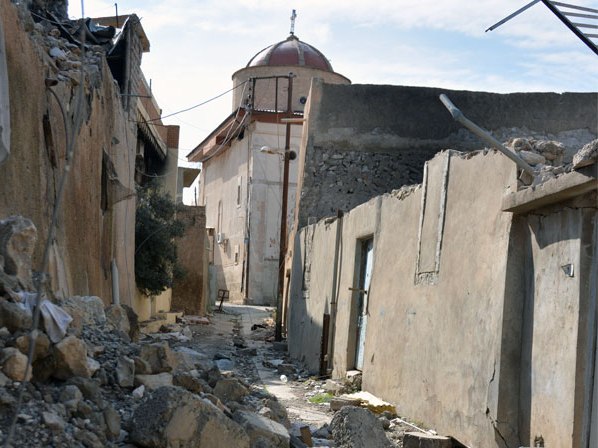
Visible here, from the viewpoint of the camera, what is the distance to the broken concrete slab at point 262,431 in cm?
536

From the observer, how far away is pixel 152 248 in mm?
18594

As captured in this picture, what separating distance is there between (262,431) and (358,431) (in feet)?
4.97

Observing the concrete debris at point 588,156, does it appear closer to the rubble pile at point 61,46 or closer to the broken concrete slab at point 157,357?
the broken concrete slab at point 157,357

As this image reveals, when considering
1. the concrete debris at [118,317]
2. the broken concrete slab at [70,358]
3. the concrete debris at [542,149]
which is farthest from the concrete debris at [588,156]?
the concrete debris at [118,317]

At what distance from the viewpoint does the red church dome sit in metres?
33.6

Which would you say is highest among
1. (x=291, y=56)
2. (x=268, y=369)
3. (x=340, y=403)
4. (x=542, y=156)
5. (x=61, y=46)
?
(x=291, y=56)

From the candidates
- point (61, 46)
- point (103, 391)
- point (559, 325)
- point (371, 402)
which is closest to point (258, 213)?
point (61, 46)

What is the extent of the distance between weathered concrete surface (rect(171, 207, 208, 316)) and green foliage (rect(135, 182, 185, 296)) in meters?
3.41

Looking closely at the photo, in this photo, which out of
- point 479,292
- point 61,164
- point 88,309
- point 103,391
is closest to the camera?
point 103,391

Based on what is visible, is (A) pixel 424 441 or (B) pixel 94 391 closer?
(B) pixel 94 391

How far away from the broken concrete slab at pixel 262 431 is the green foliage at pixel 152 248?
40.3ft

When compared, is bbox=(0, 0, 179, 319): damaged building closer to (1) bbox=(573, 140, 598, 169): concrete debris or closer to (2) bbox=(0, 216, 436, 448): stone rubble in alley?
(2) bbox=(0, 216, 436, 448): stone rubble in alley

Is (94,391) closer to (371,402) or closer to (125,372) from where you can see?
(125,372)

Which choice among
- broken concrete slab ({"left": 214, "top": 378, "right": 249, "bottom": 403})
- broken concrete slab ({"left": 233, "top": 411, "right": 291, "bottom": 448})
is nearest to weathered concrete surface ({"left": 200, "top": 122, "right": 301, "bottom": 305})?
broken concrete slab ({"left": 214, "top": 378, "right": 249, "bottom": 403})
